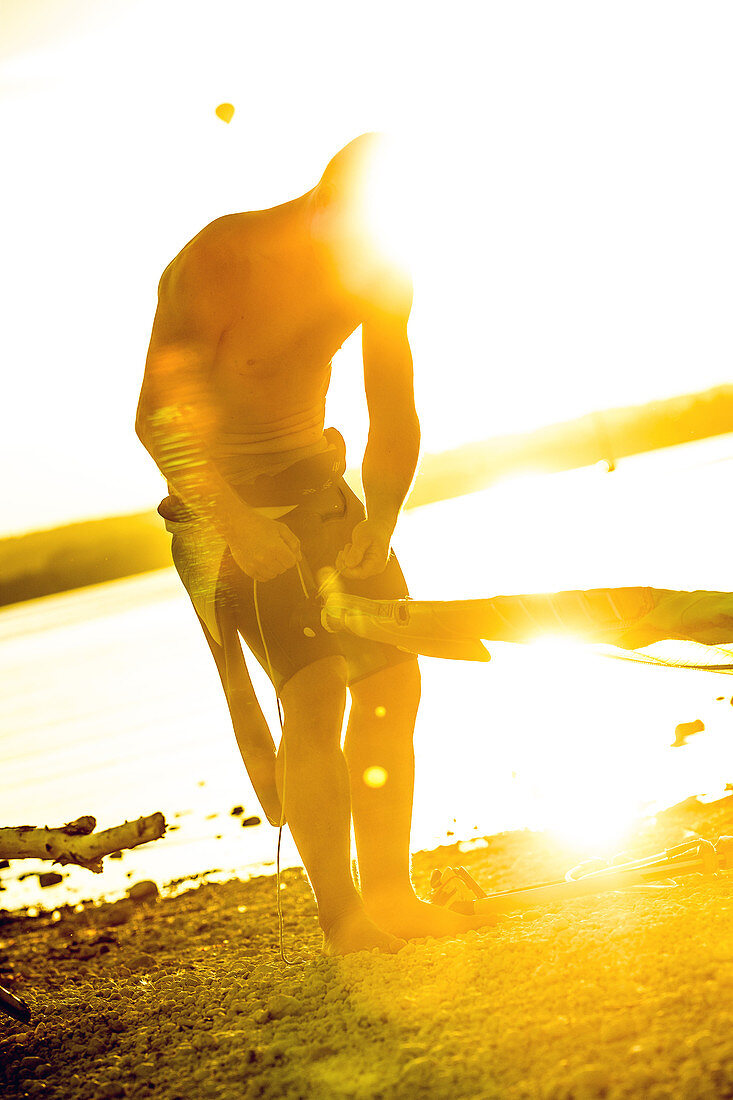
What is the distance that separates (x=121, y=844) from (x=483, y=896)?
147 cm

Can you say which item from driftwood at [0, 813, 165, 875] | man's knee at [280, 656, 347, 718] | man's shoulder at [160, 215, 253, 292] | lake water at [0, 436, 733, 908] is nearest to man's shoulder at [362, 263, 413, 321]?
man's shoulder at [160, 215, 253, 292]

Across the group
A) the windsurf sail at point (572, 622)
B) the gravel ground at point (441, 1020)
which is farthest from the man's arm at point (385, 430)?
the gravel ground at point (441, 1020)

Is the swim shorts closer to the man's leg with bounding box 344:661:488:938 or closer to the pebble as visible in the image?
the man's leg with bounding box 344:661:488:938

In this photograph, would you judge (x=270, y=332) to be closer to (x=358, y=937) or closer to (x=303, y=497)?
(x=303, y=497)

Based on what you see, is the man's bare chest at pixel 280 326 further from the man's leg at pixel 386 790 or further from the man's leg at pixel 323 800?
the man's leg at pixel 386 790

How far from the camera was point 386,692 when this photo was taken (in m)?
4.09

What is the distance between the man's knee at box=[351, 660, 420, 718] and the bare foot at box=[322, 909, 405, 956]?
70cm

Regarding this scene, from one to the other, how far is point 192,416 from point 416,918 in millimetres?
1804

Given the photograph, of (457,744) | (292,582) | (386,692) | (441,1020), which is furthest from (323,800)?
(457,744)

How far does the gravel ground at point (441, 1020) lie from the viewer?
2.50m

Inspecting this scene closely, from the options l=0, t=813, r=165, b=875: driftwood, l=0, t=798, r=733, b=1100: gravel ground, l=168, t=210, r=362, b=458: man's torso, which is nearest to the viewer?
l=0, t=798, r=733, b=1100: gravel ground

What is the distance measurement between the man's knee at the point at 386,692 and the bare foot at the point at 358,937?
70 cm

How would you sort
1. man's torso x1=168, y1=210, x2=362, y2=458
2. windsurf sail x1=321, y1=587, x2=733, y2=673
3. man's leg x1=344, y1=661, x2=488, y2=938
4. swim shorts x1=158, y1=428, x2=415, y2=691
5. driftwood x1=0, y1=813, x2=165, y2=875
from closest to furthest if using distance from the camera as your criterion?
windsurf sail x1=321, y1=587, x2=733, y2=673, driftwood x1=0, y1=813, x2=165, y2=875, man's torso x1=168, y1=210, x2=362, y2=458, swim shorts x1=158, y1=428, x2=415, y2=691, man's leg x1=344, y1=661, x2=488, y2=938

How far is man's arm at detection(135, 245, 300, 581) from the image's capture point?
370 cm
